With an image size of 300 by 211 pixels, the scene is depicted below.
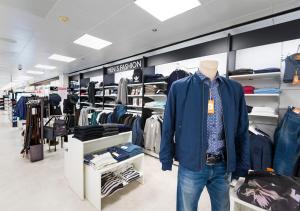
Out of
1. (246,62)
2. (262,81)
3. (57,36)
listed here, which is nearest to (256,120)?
(262,81)

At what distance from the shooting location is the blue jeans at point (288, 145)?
2262mm

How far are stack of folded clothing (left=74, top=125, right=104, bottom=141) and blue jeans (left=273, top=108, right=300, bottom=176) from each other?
2.59m

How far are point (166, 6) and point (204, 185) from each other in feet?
8.24

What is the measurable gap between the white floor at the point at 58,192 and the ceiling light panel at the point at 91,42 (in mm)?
2920

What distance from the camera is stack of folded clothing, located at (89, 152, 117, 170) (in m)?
2.13

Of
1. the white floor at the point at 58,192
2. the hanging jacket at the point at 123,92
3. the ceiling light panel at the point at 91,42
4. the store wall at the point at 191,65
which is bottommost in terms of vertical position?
the white floor at the point at 58,192

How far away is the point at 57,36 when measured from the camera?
386 centimetres

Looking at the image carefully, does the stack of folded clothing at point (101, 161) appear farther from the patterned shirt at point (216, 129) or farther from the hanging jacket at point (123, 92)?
the hanging jacket at point (123, 92)

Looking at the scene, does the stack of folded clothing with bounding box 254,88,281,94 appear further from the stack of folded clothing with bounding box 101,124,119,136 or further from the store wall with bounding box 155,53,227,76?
the stack of folded clothing with bounding box 101,124,119,136

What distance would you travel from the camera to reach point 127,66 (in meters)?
5.29

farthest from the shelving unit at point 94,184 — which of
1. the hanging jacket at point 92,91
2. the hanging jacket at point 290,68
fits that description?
the hanging jacket at point 92,91

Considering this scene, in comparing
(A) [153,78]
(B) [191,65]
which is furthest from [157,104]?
(B) [191,65]

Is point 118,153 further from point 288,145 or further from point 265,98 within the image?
point 265,98

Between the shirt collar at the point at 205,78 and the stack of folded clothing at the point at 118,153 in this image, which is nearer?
the shirt collar at the point at 205,78
